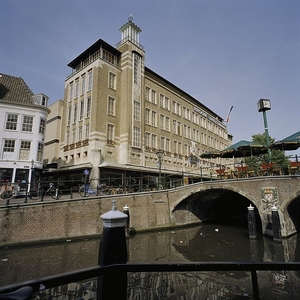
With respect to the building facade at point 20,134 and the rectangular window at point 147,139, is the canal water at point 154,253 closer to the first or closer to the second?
the building facade at point 20,134

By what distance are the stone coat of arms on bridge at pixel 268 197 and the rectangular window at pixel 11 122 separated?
22.6 meters

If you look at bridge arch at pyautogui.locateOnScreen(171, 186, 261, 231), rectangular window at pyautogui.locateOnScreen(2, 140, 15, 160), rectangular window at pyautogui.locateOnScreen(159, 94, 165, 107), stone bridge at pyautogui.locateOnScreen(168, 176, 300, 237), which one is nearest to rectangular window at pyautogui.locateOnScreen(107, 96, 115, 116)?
rectangular window at pyautogui.locateOnScreen(159, 94, 165, 107)

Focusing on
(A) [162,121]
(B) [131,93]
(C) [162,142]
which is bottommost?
(C) [162,142]

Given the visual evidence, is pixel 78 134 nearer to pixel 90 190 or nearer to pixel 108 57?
pixel 108 57

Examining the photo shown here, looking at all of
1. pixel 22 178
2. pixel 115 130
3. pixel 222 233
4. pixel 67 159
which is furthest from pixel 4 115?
pixel 222 233

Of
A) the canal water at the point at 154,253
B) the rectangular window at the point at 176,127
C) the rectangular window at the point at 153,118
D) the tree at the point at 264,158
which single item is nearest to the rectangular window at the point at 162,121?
the rectangular window at the point at 153,118

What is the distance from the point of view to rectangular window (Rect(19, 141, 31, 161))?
20781 mm

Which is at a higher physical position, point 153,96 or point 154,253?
point 153,96

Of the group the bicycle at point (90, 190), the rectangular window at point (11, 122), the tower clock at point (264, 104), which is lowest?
the bicycle at point (90, 190)

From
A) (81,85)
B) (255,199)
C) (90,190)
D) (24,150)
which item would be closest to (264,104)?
(255,199)

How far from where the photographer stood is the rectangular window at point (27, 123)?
2127 centimetres

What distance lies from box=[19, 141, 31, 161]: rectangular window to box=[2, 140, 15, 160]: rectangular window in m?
0.74

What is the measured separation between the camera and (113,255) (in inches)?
71.1

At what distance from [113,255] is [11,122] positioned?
23.3 meters
